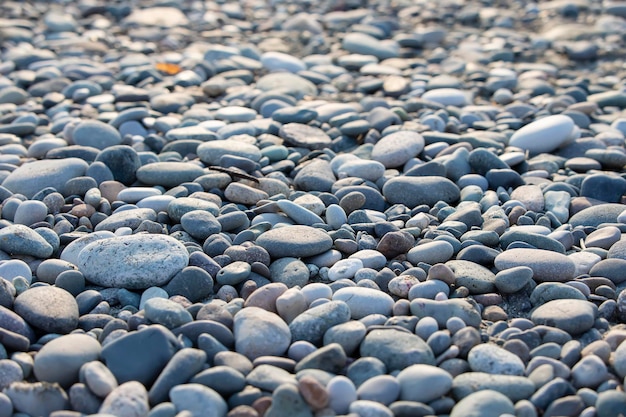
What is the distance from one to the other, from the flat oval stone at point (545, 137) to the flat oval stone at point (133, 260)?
209 centimetres

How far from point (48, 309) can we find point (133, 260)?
1.20ft

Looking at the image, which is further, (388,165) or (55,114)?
(55,114)

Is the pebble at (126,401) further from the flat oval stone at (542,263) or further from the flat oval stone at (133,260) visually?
the flat oval stone at (542,263)

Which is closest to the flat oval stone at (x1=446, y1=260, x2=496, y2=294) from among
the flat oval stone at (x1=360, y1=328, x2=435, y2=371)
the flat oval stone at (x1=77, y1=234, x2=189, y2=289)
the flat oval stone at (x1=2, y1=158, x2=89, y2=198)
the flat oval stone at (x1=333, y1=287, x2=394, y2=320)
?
the flat oval stone at (x1=333, y1=287, x2=394, y2=320)

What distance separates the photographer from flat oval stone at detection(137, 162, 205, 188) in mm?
3539

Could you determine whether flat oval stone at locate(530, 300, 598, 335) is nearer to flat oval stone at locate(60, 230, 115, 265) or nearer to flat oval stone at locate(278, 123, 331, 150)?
flat oval stone at locate(60, 230, 115, 265)

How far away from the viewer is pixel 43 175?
139 inches

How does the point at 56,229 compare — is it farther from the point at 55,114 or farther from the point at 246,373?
the point at 55,114

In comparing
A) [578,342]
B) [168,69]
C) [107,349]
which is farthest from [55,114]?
[578,342]

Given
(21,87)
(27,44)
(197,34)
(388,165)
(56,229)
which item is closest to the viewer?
(56,229)

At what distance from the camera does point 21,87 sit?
16.4 feet

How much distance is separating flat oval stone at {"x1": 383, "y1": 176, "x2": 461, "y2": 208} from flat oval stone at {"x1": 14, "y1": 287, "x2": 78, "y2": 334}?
1540 millimetres

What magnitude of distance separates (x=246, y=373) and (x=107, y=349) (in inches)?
17.2

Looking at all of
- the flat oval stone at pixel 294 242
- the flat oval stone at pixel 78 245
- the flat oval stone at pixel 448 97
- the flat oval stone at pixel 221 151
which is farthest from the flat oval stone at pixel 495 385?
the flat oval stone at pixel 448 97
